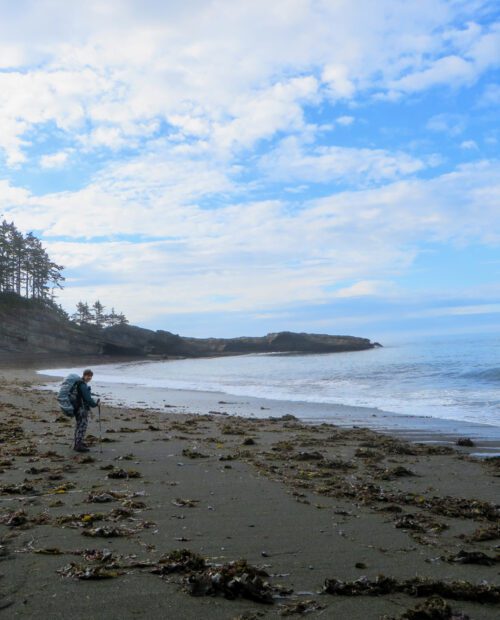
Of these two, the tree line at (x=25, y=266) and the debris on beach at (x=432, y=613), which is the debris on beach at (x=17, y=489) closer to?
the debris on beach at (x=432, y=613)

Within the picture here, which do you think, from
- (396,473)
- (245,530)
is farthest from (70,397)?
(396,473)

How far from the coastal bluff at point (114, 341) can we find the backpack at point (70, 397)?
5078 centimetres

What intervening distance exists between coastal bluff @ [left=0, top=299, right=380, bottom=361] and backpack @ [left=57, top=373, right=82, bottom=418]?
5078cm

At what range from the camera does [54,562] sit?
4.10 m

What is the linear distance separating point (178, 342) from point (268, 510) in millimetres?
80020

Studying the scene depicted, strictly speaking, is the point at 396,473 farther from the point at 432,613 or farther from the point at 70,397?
the point at 70,397

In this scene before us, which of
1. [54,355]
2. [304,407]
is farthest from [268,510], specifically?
[54,355]

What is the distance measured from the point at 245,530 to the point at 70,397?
5691 mm

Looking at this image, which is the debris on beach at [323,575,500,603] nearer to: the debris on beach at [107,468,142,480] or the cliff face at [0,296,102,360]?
the debris on beach at [107,468,142,480]

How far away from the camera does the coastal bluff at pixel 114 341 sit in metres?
59.2

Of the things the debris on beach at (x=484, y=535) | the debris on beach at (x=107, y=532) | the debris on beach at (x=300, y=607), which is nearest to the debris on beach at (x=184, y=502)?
the debris on beach at (x=107, y=532)

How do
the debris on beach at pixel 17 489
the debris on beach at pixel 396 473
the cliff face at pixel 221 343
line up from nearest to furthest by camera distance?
the debris on beach at pixel 17 489 < the debris on beach at pixel 396 473 < the cliff face at pixel 221 343

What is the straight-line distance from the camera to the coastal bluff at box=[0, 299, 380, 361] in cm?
5919

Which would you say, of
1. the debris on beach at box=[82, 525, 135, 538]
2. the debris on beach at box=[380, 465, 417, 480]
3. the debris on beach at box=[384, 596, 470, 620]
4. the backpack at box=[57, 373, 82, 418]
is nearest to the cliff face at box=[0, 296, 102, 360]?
the backpack at box=[57, 373, 82, 418]
